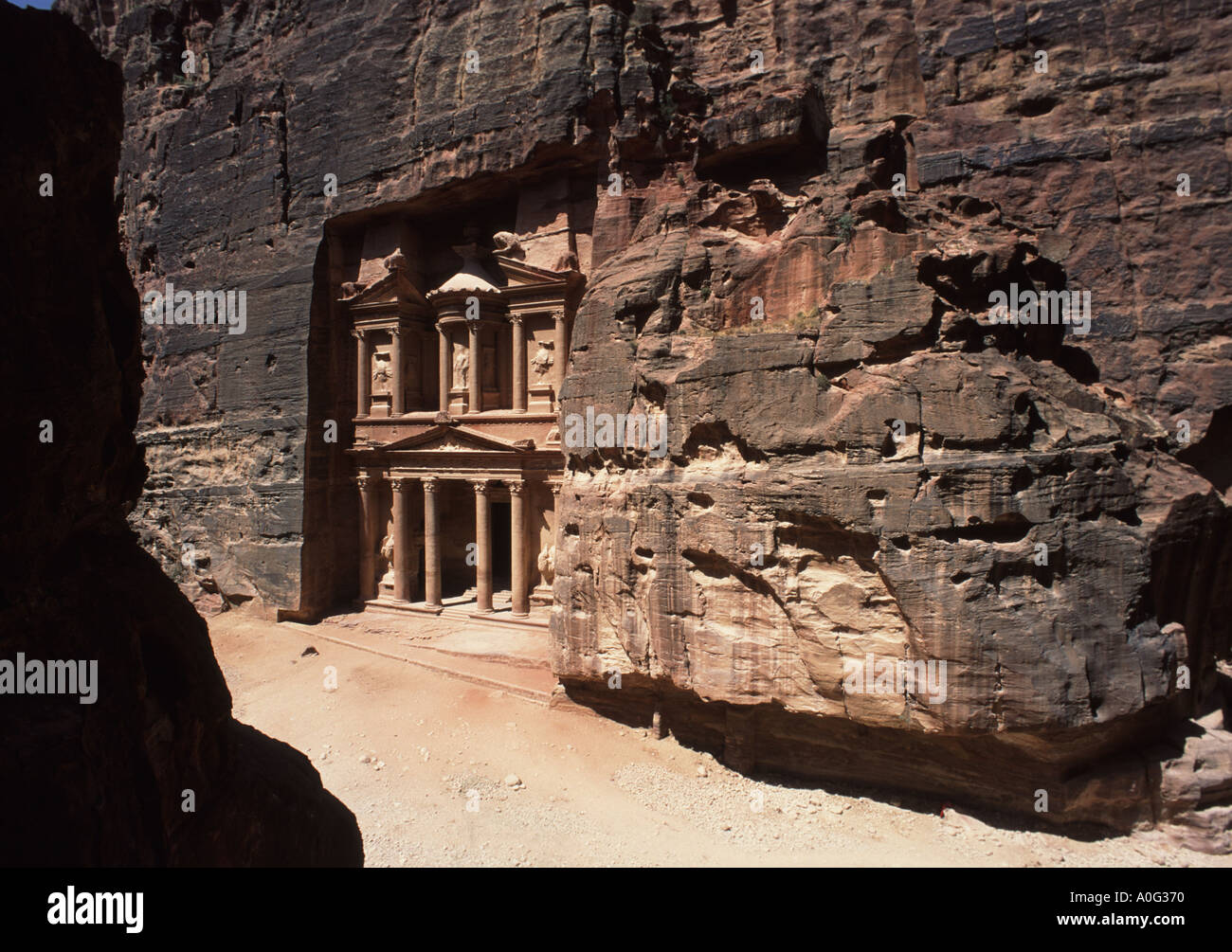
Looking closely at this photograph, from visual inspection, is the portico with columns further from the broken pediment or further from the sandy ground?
the sandy ground

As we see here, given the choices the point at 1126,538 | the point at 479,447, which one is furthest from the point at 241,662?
the point at 1126,538

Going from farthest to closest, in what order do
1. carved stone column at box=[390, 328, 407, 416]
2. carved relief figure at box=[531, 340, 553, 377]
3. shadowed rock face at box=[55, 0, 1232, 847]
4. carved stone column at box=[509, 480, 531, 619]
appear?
1. carved stone column at box=[390, 328, 407, 416]
2. carved relief figure at box=[531, 340, 553, 377]
3. carved stone column at box=[509, 480, 531, 619]
4. shadowed rock face at box=[55, 0, 1232, 847]

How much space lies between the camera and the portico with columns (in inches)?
689

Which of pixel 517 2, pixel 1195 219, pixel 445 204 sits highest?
pixel 517 2

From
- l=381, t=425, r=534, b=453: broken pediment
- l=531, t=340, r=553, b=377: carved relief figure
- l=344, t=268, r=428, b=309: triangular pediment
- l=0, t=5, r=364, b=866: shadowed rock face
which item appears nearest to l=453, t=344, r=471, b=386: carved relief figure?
l=381, t=425, r=534, b=453: broken pediment

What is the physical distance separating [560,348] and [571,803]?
1108 cm

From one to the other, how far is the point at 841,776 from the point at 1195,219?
1223 cm

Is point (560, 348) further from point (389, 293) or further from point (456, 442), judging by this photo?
point (389, 293)

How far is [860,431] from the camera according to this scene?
868cm

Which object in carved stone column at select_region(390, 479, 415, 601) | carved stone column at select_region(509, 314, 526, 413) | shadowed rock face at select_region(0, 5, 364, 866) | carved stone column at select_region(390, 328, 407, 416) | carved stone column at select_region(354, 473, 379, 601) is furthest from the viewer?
carved stone column at select_region(354, 473, 379, 601)

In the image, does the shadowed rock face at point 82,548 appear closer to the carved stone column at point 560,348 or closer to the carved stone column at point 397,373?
the carved stone column at point 560,348

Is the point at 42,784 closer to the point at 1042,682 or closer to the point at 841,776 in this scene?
the point at 1042,682

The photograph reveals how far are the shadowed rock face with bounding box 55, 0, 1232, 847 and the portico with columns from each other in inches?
65.8

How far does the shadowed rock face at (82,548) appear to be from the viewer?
2.78 meters
